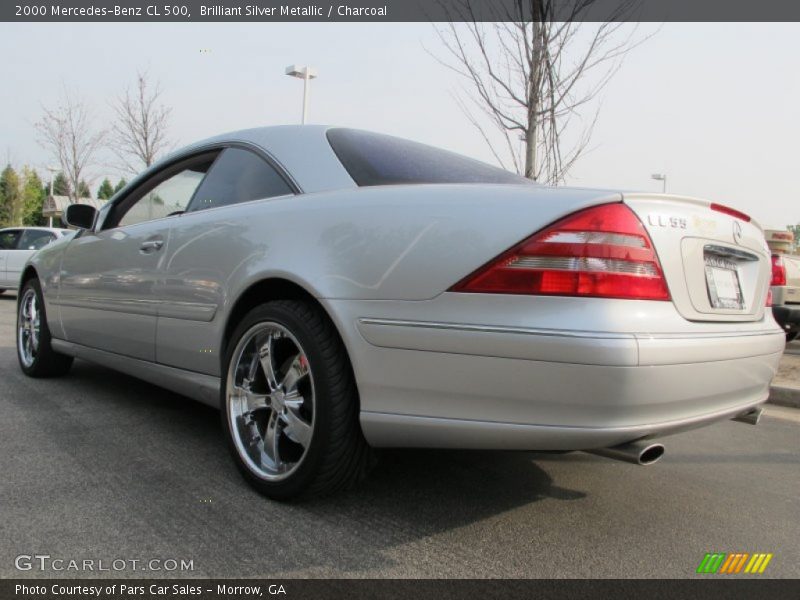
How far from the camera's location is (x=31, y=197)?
47.8 metres

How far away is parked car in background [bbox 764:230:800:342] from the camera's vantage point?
3.52m

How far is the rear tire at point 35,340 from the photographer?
4309 mm

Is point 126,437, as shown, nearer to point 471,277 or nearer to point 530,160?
point 471,277

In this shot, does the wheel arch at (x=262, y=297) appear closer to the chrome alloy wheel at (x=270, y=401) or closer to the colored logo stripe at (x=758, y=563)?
the chrome alloy wheel at (x=270, y=401)

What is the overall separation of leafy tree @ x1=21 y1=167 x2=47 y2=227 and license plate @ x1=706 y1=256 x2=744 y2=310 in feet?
159

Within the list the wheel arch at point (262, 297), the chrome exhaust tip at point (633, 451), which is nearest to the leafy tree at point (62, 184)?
the wheel arch at point (262, 297)

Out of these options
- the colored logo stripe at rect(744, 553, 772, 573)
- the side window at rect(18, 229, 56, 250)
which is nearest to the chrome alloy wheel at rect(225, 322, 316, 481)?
the colored logo stripe at rect(744, 553, 772, 573)

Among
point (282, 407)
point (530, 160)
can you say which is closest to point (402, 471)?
point (282, 407)

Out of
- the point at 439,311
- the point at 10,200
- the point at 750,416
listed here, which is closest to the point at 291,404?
the point at 439,311

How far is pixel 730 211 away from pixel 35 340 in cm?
432

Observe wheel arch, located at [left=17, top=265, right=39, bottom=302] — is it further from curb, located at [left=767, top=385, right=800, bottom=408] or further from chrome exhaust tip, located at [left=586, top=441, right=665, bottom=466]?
curb, located at [left=767, top=385, right=800, bottom=408]

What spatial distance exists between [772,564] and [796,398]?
323 cm

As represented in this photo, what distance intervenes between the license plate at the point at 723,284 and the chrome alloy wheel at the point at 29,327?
4148 millimetres

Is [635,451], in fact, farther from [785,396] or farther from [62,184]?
[62,184]
